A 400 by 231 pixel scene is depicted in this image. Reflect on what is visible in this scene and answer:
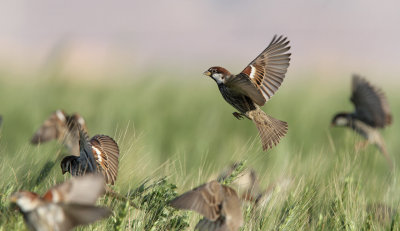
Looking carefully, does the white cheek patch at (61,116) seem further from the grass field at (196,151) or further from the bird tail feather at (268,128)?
the bird tail feather at (268,128)

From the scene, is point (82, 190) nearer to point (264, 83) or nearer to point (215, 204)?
point (215, 204)

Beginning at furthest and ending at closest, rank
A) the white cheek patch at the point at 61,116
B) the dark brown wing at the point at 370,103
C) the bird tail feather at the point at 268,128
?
the dark brown wing at the point at 370,103 < the white cheek patch at the point at 61,116 < the bird tail feather at the point at 268,128

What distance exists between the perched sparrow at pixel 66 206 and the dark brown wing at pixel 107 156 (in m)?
0.88

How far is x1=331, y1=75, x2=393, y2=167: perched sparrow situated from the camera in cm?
786

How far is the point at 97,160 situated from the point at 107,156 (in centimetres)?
13

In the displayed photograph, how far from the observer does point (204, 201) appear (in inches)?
111

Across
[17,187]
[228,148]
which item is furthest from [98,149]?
[228,148]

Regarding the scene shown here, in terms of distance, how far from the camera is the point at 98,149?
11.9 ft

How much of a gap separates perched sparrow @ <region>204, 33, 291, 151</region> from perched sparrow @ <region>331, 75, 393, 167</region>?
325 centimetres

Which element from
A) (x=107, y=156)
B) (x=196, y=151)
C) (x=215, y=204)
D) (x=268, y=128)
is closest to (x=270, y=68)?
(x=268, y=128)

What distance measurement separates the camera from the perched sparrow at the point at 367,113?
786 cm

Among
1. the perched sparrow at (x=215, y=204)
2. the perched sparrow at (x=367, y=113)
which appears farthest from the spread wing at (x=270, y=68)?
the perched sparrow at (x=367, y=113)

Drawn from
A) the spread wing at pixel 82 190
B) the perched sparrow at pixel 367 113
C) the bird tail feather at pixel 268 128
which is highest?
the perched sparrow at pixel 367 113

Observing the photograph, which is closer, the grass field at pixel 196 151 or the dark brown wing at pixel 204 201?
the dark brown wing at pixel 204 201
